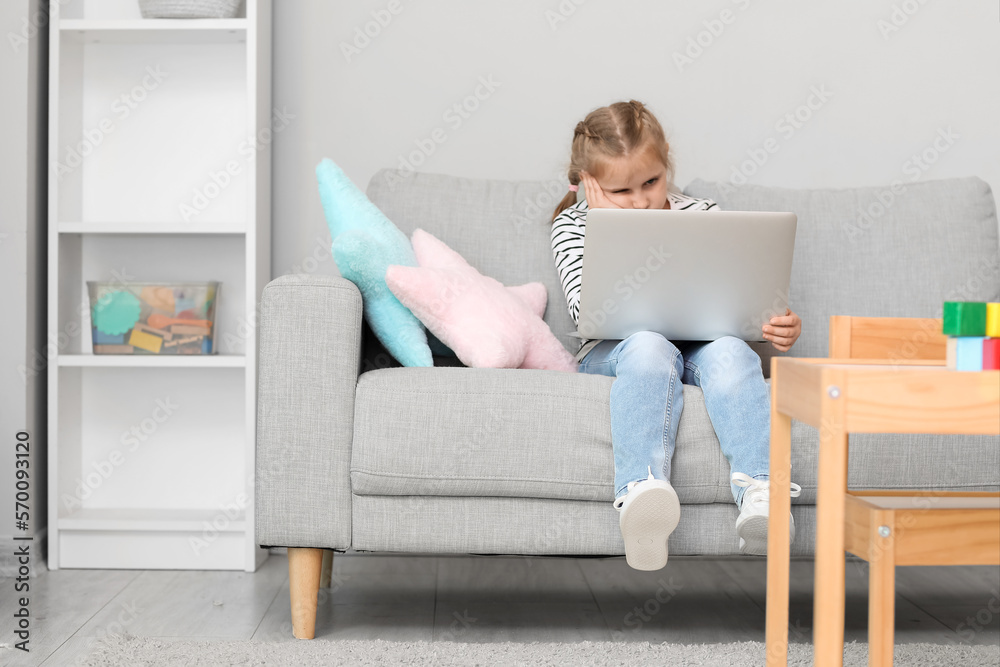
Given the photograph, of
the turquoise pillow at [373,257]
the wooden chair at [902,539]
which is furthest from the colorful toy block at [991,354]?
the turquoise pillow at [373,257]

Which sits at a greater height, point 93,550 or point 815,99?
point 815,99

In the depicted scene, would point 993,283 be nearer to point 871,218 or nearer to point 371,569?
point 871,218

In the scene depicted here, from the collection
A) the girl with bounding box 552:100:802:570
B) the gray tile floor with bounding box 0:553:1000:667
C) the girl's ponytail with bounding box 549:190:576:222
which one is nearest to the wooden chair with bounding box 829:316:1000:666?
the girl with bounding box 552:100:802:570

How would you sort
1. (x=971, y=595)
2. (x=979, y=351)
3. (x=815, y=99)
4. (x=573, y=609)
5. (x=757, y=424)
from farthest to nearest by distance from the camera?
1. (x=815, y=99)
2. (x=971, y=595)
3. (x=573, y=609)
4. (x=757, y=424)
5. (x=979, y=351)

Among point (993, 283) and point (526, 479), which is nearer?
point (526, 479)

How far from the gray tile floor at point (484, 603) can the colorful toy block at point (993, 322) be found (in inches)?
34.3

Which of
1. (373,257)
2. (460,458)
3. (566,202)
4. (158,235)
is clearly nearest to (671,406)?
(460,458)

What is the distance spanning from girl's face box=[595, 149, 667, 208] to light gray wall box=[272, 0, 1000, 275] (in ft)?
1.72

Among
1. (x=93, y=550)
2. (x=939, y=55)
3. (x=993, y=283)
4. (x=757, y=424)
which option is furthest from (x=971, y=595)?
(x=93, y=550)

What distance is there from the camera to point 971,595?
1810 millimetres

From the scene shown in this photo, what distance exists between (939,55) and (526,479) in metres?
1.74

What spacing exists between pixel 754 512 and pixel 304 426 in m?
0.72

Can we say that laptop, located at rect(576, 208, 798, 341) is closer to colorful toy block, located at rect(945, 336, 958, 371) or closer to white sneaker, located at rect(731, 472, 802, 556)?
white sneaker, located at rect(731, 472, 802, 556)

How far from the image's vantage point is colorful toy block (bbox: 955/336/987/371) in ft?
2.63
